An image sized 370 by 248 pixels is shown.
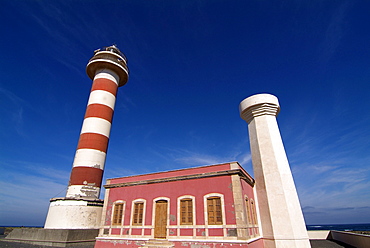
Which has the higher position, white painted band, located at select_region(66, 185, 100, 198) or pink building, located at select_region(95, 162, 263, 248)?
white painted band, located at select_region(66, 185, 100, 198)

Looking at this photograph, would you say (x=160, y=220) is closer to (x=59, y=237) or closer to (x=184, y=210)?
(x=184, y=210)

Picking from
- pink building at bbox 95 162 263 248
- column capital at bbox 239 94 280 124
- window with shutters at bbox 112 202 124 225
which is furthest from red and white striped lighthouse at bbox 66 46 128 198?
column capital at bbox 239 94 280 124

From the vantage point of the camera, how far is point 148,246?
11234mm

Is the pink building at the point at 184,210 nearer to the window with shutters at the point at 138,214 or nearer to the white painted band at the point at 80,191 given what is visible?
the window with shutters at the point at 138,214

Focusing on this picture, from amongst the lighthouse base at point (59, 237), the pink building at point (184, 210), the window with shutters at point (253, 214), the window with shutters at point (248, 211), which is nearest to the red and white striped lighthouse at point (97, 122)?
the lighthouse base at point (59, 237)

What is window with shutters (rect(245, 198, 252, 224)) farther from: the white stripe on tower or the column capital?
the white stripe on tower

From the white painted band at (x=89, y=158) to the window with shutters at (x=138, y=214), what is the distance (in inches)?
212

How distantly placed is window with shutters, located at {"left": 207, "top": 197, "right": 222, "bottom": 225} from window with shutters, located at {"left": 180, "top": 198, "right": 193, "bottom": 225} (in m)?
1.09

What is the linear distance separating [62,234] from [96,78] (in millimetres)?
13316

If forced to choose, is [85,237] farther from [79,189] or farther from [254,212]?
[254,212]

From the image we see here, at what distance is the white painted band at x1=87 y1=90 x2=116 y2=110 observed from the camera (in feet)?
60.8

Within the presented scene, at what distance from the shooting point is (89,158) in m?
16.3

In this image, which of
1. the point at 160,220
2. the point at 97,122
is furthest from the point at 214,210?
the point at 97,122

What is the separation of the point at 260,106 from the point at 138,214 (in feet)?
36.1
